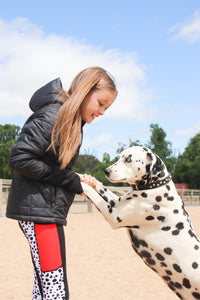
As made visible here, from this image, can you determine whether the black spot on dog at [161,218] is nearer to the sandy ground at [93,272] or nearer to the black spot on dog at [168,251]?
the black spot on dog at [168,251]

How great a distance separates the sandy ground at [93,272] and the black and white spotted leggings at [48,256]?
93.2 inches

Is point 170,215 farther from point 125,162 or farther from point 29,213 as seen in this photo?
point 29,213

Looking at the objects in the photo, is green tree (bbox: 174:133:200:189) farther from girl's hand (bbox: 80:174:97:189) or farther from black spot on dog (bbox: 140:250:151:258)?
girl's hand (bbox: 80:174:97:189)

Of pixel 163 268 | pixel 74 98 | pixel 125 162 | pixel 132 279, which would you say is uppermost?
pixel 74 98

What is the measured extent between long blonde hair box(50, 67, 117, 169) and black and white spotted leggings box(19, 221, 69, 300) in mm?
465

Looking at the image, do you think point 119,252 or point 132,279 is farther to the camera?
point 119,252

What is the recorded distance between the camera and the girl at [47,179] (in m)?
2.32

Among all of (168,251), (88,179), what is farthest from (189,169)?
(88,179)

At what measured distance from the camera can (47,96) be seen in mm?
2506

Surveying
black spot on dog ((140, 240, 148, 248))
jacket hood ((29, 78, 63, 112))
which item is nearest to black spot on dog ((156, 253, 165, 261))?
black spot on dog ((140, 240, 148, 248))

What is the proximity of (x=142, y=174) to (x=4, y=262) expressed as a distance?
13.8 ft

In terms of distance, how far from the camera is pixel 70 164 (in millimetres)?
Answer: 2584

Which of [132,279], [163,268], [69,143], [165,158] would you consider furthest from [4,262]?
[165,158]

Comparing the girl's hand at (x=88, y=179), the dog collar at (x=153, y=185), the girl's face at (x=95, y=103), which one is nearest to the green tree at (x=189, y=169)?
the dog collar at (x=153, y=185)
